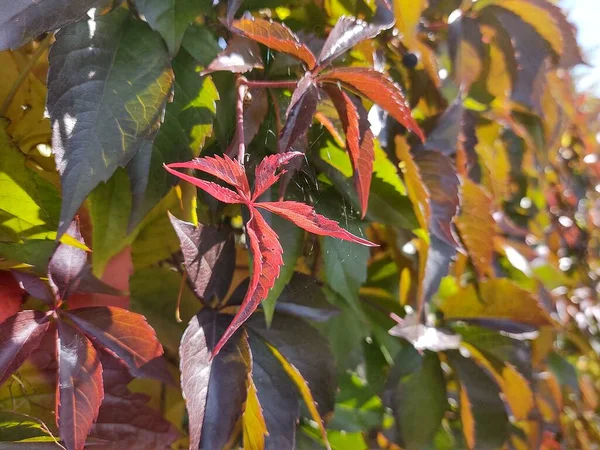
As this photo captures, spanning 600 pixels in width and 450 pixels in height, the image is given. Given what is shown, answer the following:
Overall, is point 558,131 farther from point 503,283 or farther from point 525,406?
point 525,406

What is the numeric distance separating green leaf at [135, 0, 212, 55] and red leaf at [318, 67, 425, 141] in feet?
0.35

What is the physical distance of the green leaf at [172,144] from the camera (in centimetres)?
35

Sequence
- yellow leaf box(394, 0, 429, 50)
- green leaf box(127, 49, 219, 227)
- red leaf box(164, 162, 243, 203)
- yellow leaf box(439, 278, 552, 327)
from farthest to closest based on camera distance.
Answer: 1. yellow leaf box(439, 278, 552, 327)
2. yellow leaf box(394, 0, 429, 50)
3. green leaf box(127, 49, 219, 227)
4. red leaf box(164, 162, 243, 203)

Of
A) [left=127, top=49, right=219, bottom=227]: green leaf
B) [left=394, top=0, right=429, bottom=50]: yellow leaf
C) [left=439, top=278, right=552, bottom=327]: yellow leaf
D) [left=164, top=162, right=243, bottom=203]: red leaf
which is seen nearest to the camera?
[left=164, top=162, right=243, bottom=203]: red leaf

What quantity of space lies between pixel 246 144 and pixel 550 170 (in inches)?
36.8

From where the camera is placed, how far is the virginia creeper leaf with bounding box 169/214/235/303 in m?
0.35

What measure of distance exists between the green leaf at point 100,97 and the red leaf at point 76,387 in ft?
A: 0.29

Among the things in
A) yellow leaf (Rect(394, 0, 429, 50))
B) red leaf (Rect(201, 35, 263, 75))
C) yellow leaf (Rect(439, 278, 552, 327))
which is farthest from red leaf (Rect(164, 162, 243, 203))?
yellow leaf (Rect(439, 278, 552, 327))

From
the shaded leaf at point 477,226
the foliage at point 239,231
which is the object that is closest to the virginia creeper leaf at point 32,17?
the foliage at point 239,231

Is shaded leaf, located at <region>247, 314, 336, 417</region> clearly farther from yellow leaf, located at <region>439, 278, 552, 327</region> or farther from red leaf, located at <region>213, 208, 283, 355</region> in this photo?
yellow leaf, located at <region>439, 278, 552, 327</region>

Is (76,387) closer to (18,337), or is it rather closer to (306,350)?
(18,337)

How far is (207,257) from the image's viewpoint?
37cm

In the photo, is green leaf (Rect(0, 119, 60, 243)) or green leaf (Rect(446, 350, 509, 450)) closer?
green leaf (Rect(0, 119, 60, 243))

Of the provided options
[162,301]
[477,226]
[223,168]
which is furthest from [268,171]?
[477,226]
